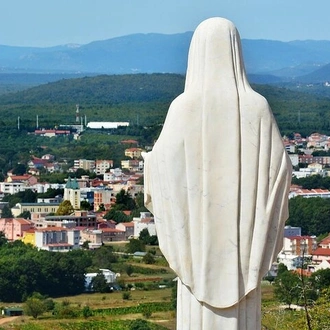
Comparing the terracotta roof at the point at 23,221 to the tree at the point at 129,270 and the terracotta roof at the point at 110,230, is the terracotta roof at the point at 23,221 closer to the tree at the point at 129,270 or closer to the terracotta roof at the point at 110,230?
the terracotta roof at the point at 110,230

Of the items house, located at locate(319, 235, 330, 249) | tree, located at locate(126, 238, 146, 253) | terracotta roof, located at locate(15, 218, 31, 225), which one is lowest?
terracotta roof, located at locate(15, 218, 31, 225)

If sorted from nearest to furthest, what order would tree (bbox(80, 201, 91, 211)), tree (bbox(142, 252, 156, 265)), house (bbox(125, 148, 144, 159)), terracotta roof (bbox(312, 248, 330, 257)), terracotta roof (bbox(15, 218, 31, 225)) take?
terracotta roof (bbox(312, 248, 330, 257)) < tree (bbox(142, 252, 156, 265)) < terracotta roof (bbox(15, 218, 31, 225)) < tree (bbox(80, 201, 91, 211)) < house (bbox(125, 148, 144, 159))

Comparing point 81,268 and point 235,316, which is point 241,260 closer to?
point 235,316

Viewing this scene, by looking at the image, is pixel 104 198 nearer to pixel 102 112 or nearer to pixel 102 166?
pixel 102 166

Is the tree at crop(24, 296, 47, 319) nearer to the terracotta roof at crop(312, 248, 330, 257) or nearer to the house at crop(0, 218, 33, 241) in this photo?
the terracotta roof at crop(312, 248, 330, 257)

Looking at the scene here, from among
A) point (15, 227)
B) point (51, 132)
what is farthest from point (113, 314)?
point (51, 132)

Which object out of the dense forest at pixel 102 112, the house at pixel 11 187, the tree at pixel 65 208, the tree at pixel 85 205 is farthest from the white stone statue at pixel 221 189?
the dense forest at pixel 102 112

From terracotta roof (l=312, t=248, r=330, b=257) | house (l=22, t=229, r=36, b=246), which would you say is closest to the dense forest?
house (l=22, t=229, r=36, b=246)
